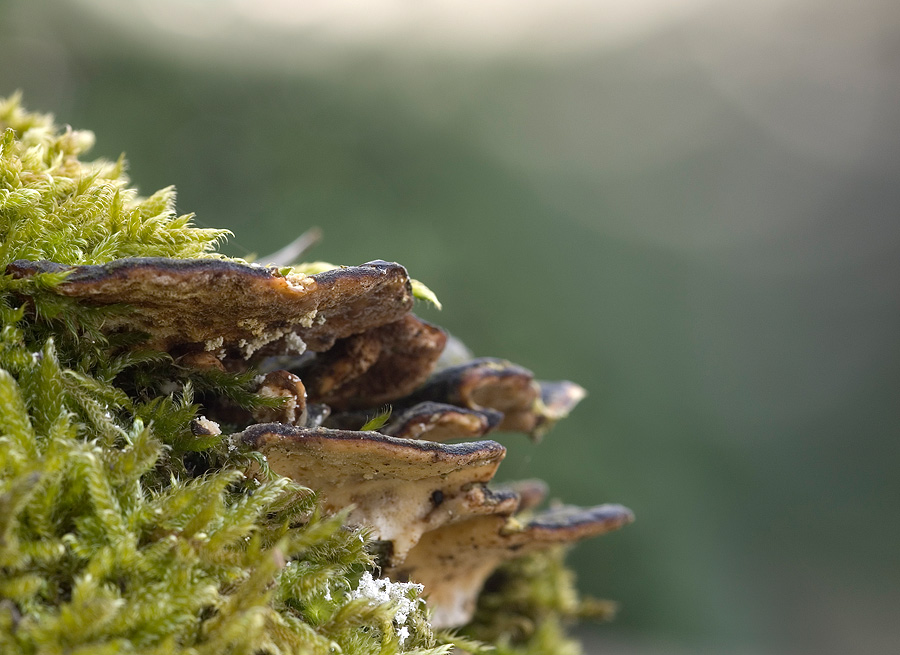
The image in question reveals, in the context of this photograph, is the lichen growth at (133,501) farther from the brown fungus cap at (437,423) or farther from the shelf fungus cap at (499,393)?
the shelf fungus cap at (499,393)

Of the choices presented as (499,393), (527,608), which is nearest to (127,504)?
(499,393)

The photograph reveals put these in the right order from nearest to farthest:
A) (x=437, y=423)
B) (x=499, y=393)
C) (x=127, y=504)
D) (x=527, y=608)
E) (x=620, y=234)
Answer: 1. (x=127, y=504)
2. (x=437, y=423)
3. (x=499, y=393)
4. (x=527, y=608)
5. (x=620, y=234)

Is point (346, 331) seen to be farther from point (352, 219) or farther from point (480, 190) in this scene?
point (480, 190)

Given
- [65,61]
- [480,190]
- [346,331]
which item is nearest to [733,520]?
[480,190]

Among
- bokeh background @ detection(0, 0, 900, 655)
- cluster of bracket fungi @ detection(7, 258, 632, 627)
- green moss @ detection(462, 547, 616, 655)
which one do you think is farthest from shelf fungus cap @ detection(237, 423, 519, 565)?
bokeh background @ detection(0, 0, 900, 655)

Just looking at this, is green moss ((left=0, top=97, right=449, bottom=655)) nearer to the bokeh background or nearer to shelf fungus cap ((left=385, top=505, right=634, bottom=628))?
shelf fungus cap ((left=385, top=505, right=634, bottom=628))

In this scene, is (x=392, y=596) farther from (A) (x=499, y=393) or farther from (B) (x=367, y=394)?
(A) (x=499, y=393)
